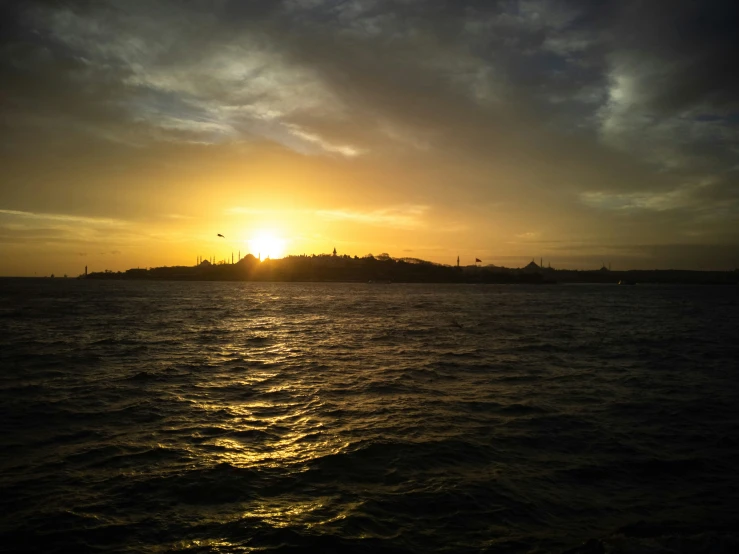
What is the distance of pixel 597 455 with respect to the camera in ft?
47.0

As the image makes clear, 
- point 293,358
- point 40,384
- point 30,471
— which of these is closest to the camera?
point 30,471

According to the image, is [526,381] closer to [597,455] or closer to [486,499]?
[597,455]

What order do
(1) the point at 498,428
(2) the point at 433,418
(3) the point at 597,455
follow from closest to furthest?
(3) the point at 597,455 < (1) the point at 498,428 < (2) the point at 433,418

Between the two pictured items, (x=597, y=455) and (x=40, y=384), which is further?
(x=40, y=384)

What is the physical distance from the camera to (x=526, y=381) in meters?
25.0

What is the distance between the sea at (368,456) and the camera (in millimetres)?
9672

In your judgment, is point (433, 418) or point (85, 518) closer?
point (85, 518)

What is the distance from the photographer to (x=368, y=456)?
45.8ft

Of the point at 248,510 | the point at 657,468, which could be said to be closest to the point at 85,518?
the point at 248,510

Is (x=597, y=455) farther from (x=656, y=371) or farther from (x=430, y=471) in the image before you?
(x=656, y=371)

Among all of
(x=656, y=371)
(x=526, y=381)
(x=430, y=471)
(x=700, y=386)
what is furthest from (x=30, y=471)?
(x=656, y=371)

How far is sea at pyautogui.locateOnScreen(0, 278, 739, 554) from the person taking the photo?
31.7 ft

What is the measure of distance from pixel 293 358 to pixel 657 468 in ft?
80.7

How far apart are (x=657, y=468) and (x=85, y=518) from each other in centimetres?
1471
